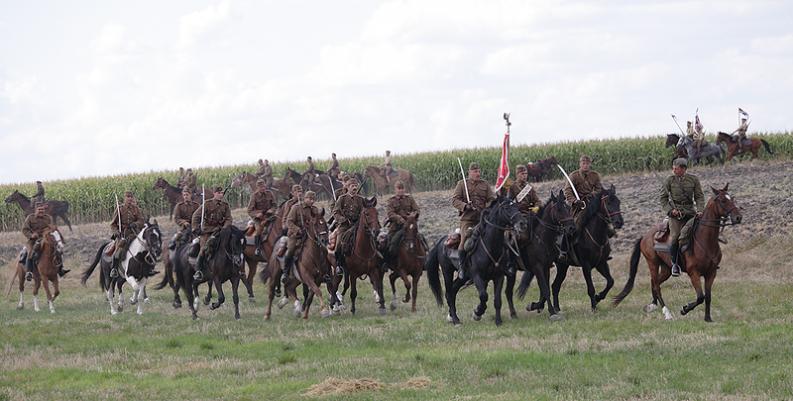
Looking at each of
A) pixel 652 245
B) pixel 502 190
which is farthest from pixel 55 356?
pixel 652 245

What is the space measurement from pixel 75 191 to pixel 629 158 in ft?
88.1

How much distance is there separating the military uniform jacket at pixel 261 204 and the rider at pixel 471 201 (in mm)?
6337

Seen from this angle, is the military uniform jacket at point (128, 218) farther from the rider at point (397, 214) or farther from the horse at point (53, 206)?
the horse at point (53, 206)

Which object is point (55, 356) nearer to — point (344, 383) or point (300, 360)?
point (300, 360)

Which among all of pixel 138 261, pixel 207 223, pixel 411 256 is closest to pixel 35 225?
pixel 138 261

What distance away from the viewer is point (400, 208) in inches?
904

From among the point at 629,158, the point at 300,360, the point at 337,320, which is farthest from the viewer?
the point at 629,158

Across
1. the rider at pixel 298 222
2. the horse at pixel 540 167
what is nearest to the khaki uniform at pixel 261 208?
the rider at pixel 298 222

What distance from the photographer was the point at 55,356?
61.7ft

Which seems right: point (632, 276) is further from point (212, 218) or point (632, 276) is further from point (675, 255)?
point (212, 218)

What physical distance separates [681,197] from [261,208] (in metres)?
Result: 10.3

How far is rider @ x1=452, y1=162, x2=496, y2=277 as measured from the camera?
20.3 m

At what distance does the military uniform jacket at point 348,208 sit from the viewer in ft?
75.8

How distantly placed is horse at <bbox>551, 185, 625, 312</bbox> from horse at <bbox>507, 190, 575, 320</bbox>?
598 mm
